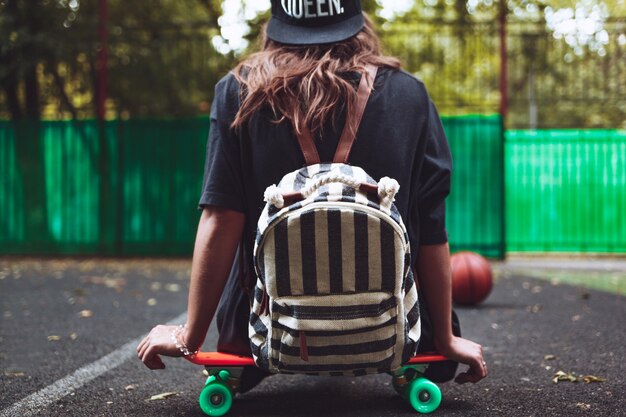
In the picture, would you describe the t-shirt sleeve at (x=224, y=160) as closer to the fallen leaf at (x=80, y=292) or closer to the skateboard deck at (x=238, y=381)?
the skateboard deck at (x=238, y=381)

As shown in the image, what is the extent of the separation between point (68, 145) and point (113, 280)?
355 cm

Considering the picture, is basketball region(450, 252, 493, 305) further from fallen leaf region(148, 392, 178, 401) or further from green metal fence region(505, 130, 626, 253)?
green metal fence region(505, 130, 626, 253)

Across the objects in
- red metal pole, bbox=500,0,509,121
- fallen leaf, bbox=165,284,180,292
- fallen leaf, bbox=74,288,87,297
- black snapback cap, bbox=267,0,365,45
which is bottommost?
fallen leaf, bbox=165,284,180,292

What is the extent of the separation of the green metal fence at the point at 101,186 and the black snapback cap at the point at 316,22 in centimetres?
821

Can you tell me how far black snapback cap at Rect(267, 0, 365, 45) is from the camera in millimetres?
2779

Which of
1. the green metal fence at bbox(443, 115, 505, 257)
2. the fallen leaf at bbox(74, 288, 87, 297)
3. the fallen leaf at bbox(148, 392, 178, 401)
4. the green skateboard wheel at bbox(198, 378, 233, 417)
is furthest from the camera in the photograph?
the green metal fence at bbox(443, 115, 505, 257)

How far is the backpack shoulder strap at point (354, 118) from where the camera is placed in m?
2.62

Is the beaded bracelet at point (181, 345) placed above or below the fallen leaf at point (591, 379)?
above

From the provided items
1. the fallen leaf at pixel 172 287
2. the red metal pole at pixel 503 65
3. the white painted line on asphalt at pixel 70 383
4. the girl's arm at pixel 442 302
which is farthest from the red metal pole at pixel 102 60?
the girl's arm at pixel 442 302

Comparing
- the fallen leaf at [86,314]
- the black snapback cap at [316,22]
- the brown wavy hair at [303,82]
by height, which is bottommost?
the fallen leaf at [86,314]

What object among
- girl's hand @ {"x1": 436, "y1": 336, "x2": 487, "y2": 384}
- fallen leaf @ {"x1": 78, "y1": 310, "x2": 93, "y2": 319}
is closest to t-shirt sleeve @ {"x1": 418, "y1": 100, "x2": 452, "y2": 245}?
girl's hand @ {"x1": 436, "y1": 336, "x2": 487, "y2": 384}

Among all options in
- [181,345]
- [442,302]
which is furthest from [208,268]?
[442,302]

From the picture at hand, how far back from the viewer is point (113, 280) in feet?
27.6

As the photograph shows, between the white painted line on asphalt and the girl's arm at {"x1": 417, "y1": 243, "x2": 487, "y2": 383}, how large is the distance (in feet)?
5.18
